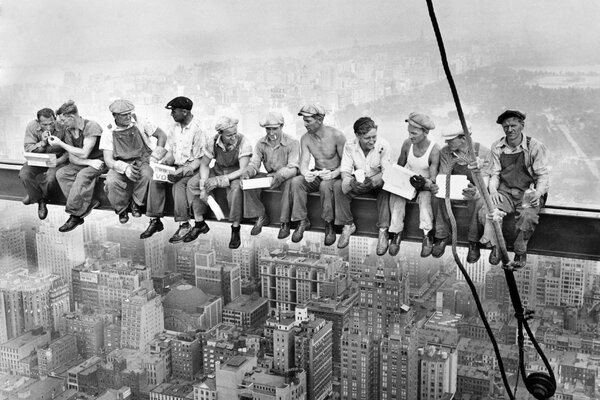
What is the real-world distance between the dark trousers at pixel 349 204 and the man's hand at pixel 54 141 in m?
2.89

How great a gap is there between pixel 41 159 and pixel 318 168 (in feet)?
9.54

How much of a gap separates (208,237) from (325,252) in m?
2.41

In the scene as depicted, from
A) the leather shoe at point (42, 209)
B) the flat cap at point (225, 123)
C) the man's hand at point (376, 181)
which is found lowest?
the leather shoe at point (42, 209)

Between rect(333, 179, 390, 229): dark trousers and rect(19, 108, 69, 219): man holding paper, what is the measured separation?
2.96 m

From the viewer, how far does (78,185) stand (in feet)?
24.1

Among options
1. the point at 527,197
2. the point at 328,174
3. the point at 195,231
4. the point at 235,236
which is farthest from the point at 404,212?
the point at 195,231

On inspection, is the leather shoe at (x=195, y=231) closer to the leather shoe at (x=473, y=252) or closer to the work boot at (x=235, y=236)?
the work boot at (x=235, y=236)

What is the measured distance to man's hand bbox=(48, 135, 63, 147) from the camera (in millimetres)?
7391

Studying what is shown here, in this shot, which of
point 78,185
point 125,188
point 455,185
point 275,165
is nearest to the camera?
point 455,185

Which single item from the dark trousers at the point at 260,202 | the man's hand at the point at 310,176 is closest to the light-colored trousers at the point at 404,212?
the man's hand at the point at 310,176

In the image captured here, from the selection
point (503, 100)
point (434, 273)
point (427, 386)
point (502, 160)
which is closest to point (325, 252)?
point (434, 273)

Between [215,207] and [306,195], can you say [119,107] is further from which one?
[306,195]

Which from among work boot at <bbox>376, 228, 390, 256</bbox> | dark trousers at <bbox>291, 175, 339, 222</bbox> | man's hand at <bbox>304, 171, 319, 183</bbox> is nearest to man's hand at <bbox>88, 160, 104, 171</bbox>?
dark trousers at <bbox>291, 175, 339, 222</bbox>

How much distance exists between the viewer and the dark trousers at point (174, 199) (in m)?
6.91
